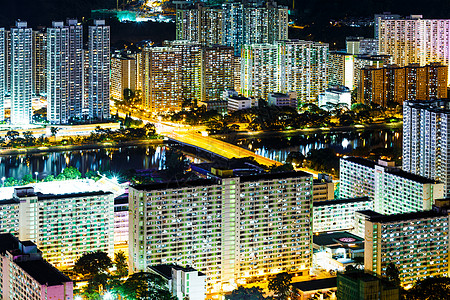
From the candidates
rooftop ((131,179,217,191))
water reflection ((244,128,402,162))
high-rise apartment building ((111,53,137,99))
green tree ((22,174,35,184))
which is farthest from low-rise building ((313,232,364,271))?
high-rise apartment building ((111,53,137,99))

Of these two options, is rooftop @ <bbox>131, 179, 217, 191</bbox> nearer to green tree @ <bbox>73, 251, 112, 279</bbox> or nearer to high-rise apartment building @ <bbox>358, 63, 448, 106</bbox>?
green tree @ <bbox>73, 251, 112, 279</bbox>

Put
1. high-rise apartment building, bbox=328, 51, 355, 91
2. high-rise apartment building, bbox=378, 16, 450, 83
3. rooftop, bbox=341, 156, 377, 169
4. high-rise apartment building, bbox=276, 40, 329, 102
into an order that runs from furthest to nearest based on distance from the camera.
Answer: high-rise apartment building, bbox=378, 16, 450, 83 < high-rise apartment building, bbox=328, 51, 355, 91 < high-rise apartment building, bbox=276, 40, 329, 102 < rooftop, bbox=341, 156, 377, 169

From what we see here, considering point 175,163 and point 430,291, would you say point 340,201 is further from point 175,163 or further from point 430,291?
point 175,163

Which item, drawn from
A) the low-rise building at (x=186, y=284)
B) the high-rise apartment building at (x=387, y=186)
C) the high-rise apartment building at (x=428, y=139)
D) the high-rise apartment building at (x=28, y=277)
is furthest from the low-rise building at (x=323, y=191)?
the high-rise apartment building at (x=28, y=277)

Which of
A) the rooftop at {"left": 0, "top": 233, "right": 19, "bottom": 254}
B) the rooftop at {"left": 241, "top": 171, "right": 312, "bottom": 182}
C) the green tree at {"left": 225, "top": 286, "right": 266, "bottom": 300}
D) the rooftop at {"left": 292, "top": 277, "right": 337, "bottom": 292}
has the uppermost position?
the rooftop at {"left": 241, "top": 171, "right": 312, "bottom": 182}

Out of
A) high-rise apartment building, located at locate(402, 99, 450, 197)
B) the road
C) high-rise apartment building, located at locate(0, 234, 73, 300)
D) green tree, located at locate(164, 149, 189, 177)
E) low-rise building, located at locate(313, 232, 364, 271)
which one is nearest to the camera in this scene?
high-rise apartment building, located at locate(0, 234, 73, 300)

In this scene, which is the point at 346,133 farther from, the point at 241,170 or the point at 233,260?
the point at 233,260
